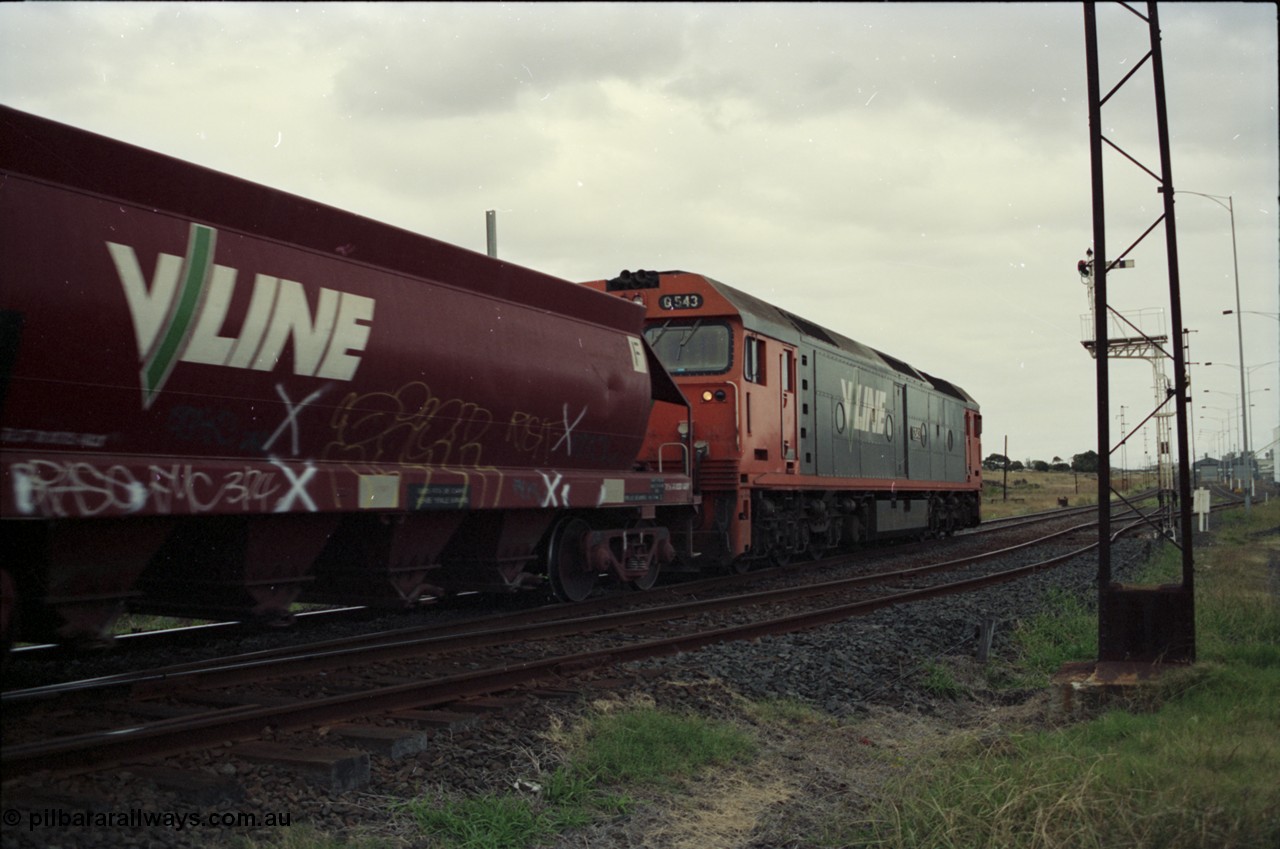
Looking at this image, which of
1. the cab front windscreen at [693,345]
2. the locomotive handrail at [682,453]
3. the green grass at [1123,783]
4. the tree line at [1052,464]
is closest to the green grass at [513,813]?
the green grass at [1123,783]

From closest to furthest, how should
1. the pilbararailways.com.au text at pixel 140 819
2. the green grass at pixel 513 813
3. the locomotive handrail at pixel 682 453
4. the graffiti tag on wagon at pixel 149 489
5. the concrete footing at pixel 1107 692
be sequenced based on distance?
the pilbararailways.com.au text at pixel 140 819, the green grass at pixel 513 813, the graffiti tag on wagon at pixel 149 489, the concrete footing at pixel 1107 692, the locomotive handrail at pixel 682 453

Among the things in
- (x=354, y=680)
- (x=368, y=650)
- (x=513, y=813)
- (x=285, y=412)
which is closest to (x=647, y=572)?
(x=368, y=650)

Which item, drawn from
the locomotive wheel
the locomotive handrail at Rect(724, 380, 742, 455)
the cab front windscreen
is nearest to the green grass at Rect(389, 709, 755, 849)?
the locomotive wheel

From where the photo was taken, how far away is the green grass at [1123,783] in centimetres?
415

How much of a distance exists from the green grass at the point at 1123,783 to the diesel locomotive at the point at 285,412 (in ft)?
14.7

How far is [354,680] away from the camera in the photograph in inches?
273

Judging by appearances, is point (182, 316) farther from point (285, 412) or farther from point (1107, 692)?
point (1107, 692)

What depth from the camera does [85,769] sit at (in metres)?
4.71

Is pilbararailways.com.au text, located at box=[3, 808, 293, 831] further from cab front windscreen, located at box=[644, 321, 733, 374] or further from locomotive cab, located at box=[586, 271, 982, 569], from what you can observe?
cab front windscreen, located at box=[644, 321, 733, 374]

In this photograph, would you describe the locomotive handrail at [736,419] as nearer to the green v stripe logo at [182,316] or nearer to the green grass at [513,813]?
the green v stripe logo at [182,316]

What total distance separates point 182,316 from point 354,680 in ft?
8.25

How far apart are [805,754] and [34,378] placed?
4588mm

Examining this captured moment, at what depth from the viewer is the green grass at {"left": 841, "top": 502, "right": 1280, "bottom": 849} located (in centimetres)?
415

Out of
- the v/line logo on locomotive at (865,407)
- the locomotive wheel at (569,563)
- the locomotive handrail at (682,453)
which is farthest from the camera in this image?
the v/line logo on locomotive at (865,407)
